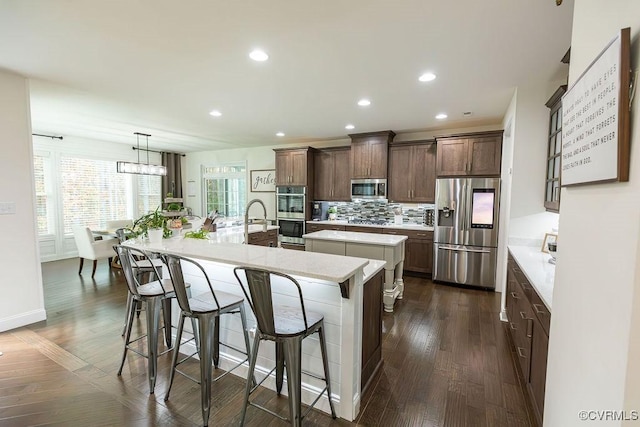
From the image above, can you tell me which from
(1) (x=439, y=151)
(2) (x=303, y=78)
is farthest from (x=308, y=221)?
(2) (x=303, y=78)

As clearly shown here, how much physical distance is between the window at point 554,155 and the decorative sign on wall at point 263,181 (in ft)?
17.8

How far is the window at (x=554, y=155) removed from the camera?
2.58 meters

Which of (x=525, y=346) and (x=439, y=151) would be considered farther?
(x=439, y=151)

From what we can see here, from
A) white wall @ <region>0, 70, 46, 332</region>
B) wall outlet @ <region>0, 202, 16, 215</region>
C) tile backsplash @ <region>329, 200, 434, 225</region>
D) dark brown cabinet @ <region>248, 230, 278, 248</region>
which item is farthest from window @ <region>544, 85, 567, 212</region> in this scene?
wall outlet @ <region>0, 202, 16, 215</region>

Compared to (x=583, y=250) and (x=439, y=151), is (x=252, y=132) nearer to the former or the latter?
(x=439, y=151)

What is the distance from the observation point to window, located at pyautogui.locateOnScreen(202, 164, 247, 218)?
771 cm

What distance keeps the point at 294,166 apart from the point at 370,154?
1722 mm

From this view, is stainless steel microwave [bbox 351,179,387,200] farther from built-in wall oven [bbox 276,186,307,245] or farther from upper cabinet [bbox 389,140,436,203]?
built-in wall oven [bbox 276,186,307,245]

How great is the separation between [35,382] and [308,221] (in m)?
4.60

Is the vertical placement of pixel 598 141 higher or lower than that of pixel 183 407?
higher

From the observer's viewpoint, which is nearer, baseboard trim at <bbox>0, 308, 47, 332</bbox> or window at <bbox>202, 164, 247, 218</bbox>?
baseboard trim at <bbox>0, 308, 47, 332</bbox>

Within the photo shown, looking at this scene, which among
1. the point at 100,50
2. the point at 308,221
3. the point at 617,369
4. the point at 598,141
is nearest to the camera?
the point at 617,369

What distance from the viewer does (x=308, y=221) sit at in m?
6.21

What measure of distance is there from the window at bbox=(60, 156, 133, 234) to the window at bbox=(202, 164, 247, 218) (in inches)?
76.4
